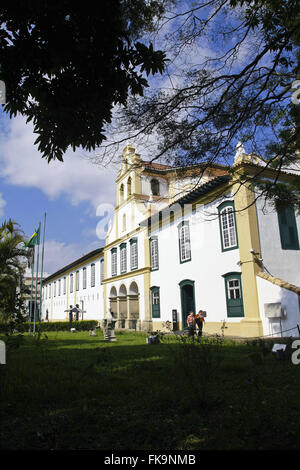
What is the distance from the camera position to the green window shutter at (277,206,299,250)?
51.5ft

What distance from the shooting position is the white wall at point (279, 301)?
13.0 meters

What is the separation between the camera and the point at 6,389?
5.40 metres

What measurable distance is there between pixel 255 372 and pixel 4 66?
665 centimetres

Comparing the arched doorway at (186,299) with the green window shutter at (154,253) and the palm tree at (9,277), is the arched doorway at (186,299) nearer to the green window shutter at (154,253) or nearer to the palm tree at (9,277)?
the green window shutter at (154,253)

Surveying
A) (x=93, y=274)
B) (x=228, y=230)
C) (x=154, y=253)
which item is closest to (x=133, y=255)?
(x=154, y=253)

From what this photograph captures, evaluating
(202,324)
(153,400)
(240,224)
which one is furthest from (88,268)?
(153,400)

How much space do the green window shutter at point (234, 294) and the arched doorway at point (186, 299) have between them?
3235 mm

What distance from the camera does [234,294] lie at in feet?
50.6

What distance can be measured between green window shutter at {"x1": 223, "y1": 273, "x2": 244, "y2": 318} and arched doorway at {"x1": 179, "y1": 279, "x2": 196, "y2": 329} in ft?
10.6

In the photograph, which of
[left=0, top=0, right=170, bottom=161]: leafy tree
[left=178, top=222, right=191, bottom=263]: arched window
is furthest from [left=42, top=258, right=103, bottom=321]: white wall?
[left=0, top=0, right=170, bottom=161]: leafy tree

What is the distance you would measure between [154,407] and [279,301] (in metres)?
10.1

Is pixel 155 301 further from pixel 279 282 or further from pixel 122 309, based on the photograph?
pixel 279 282

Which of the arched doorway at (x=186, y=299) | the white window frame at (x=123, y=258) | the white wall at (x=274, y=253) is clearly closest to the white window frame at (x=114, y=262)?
the white window frame at (x=123, y=258)
